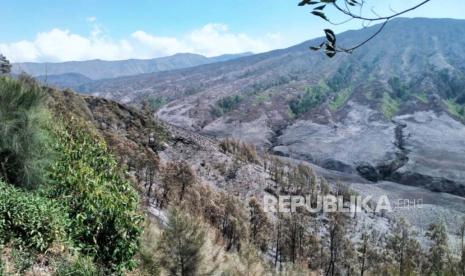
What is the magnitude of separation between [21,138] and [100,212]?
584 cm

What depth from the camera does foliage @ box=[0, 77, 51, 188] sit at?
17.1 m

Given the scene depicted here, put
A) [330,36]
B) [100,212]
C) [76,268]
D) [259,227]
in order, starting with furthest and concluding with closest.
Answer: [259,227]
[100,212]
[76,268]
[330,36]

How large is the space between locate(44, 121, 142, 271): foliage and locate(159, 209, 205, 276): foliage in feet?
7.35

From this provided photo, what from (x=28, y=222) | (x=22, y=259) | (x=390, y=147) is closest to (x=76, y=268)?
(x=22, y=259)

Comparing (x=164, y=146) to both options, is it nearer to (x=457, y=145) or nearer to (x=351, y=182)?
(x=351, y=182)

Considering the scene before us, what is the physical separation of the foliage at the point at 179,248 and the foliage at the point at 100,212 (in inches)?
88.2

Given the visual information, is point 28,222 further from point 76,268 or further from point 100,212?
point 100,212

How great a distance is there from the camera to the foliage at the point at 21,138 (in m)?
17.1

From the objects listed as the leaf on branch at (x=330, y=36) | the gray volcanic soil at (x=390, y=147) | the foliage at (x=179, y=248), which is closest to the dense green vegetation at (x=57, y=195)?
the foliage at (x=179, y=248)

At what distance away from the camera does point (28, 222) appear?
1195 cm

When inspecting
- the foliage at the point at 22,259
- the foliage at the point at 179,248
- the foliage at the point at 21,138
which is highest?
the foliage at the point at 21,138

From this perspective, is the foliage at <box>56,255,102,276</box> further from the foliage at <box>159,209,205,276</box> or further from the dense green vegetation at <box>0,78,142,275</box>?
the foliage at <box>159,209,205,276</box>

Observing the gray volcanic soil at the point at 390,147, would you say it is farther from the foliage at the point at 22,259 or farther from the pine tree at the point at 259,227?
the foliage at the point at 22,259

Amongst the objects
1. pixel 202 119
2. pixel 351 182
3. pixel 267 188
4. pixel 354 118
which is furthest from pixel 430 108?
pixel 267 188
